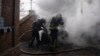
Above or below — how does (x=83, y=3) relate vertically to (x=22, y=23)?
above

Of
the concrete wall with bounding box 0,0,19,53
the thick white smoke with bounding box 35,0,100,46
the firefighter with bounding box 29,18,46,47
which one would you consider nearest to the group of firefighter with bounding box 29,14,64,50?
the firefighter with bounding box 29,18,46,47

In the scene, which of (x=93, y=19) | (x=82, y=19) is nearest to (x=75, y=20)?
(x=82, y=19)

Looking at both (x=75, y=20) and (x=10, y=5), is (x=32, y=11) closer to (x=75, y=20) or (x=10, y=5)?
(x=75, y=20)

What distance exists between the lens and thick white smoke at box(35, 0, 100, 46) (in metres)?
13.5

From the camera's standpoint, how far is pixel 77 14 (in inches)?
577

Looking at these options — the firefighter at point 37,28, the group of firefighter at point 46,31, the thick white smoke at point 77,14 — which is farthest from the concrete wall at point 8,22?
the thick white smoke at point 77,14

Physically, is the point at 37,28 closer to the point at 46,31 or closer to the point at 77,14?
the point at 46,31

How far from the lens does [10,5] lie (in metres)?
6.09

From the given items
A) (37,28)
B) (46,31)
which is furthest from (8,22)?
(46,31)

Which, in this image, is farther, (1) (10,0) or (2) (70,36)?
(2) (70,36)

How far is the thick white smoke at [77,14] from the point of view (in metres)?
13.5

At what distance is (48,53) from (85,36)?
211 inches

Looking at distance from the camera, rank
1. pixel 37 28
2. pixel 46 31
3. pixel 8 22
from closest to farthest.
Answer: pixel 8 22
pixel 37 28
pixel 46 31

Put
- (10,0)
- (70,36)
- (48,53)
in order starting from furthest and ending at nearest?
(70,36)
(48,53)
(10,0)
